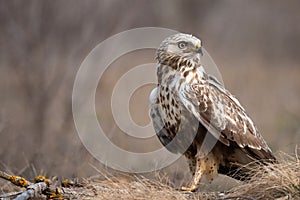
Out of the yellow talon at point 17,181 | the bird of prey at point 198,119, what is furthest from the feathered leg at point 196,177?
the yellow talon at point 17,181

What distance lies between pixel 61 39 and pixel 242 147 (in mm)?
5276

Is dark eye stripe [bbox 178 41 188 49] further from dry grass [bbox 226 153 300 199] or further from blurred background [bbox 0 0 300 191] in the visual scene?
dry grass [bbox 226 153 300 199]

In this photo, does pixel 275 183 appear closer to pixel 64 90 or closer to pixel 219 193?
pixel 219 193

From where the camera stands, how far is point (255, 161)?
6684 mm

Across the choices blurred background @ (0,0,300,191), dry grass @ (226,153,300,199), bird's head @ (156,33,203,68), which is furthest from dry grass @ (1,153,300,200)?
bird's head @ (156,33,203,68)

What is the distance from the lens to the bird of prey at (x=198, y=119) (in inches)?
266

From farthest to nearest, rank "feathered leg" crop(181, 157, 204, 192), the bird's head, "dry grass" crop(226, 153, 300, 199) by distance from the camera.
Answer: the bird's head, "feathered leg" crop(181, 157, 204, 192), "dry grass" crop(226, 153, 300, 199)

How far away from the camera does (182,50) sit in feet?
23.0

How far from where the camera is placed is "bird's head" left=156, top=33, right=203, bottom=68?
6973mm

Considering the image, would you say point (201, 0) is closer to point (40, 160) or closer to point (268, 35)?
point (268, 35)

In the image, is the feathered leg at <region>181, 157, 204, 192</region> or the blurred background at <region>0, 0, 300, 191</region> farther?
the blurred background at <region>0, 0, 300, 191</region>

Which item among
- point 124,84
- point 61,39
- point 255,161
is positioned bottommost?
point 255,161

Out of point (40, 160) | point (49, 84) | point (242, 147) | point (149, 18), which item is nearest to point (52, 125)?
point (49, 84)

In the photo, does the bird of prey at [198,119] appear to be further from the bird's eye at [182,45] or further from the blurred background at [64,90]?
the blurred background at [64,90]
